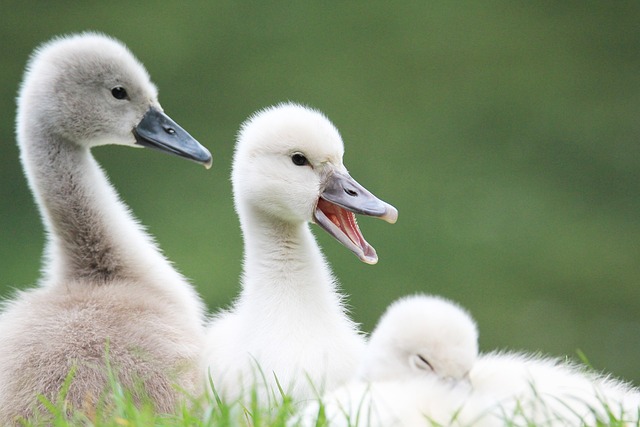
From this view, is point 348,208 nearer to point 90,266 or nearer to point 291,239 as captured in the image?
point 291,239

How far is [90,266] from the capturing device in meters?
5.48

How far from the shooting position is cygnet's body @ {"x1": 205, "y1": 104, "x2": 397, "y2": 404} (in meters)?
4.99

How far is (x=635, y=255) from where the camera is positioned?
1290cm

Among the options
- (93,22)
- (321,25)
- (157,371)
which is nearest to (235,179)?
(157,371)

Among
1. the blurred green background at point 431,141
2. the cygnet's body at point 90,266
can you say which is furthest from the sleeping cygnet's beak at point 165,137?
the blurred green background at point 431,141

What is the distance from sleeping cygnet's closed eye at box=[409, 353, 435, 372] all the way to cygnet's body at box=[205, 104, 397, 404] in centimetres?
56

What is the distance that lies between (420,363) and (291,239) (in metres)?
1.04

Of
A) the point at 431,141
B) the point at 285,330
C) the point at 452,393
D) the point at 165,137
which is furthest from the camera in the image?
the point at 431,141

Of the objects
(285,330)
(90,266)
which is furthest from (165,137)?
(285,330)

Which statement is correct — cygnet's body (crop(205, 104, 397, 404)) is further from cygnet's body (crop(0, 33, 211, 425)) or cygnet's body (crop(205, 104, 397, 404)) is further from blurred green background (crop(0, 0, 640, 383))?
blurred green background (crop(0, 0, 640, 383))

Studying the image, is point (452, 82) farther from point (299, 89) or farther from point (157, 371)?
point (157, 371)

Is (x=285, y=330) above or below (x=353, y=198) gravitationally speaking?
below

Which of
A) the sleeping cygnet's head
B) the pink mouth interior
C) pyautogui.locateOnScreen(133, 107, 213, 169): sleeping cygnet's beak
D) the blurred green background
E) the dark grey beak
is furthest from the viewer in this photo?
the blurred green background

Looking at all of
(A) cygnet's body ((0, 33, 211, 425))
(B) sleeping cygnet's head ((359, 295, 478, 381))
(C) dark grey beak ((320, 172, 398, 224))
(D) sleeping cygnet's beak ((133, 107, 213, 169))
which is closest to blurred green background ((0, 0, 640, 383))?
(D) sleeping cygnet's beak ((133, 107, 213, 169))
